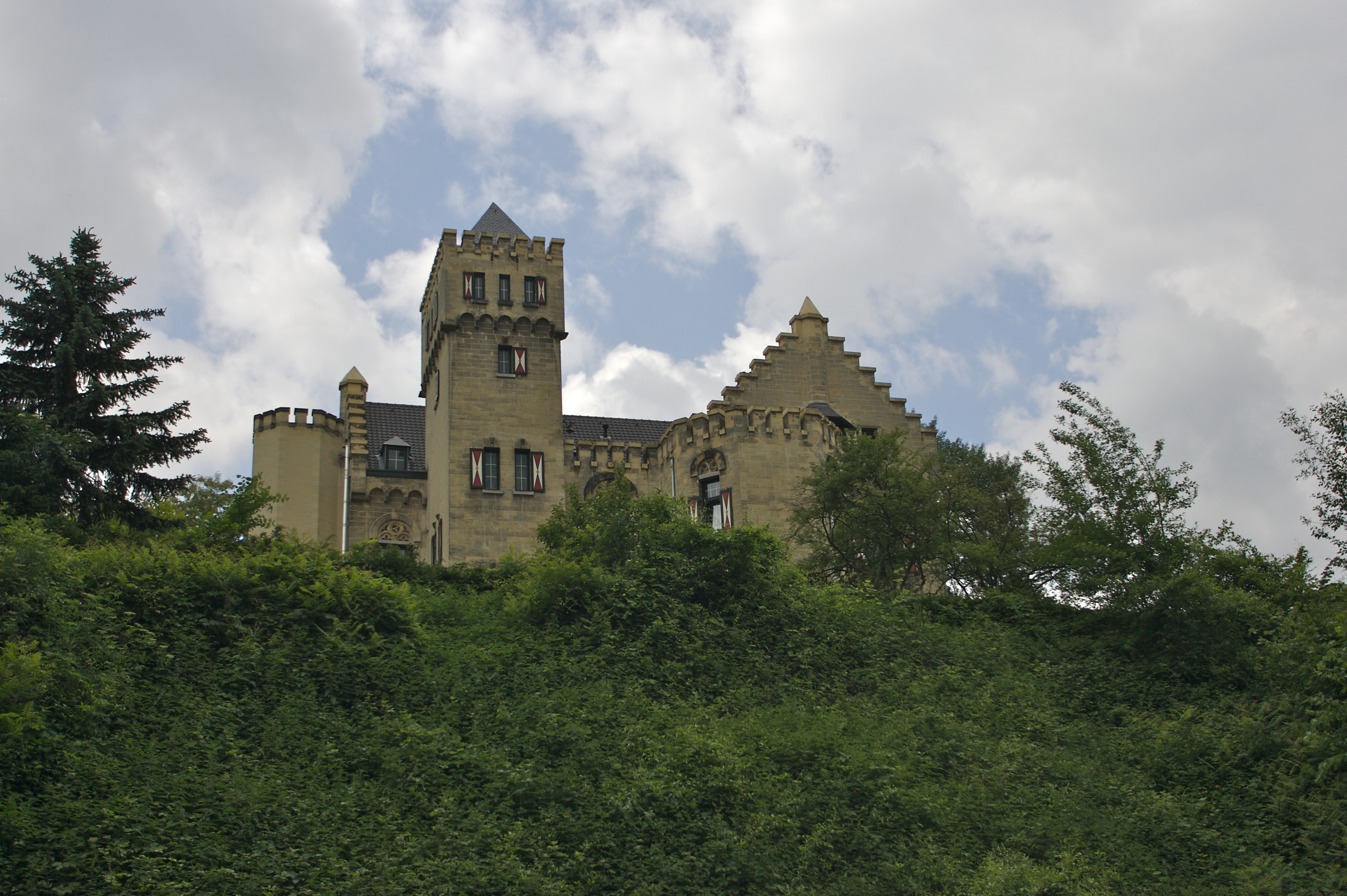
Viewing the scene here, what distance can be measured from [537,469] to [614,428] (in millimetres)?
11150

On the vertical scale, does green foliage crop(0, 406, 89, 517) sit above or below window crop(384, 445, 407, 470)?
below

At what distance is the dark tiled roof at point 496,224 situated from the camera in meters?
47.0

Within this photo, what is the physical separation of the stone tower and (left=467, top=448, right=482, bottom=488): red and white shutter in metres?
0.04

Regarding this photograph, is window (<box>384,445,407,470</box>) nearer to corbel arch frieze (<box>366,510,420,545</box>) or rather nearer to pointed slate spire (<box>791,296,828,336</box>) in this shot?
corbel arch frieze (<box>366,510,420,545</box>)

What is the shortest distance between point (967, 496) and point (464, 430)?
18.2m

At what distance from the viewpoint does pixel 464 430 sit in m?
42.1

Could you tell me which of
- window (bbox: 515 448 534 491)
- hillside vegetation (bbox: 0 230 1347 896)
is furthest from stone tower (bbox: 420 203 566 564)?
hillside vegetation (bbox: 0 230 1347 896)

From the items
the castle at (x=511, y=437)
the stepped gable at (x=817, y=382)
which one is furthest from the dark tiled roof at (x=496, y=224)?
the stepped gable at (x=817, y=382)

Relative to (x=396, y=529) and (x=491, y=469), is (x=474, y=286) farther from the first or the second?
(x=396, y=529)

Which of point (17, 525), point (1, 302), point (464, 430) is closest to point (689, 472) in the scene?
point (464, 430)

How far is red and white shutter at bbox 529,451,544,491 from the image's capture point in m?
42.0

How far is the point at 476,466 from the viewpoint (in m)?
41.4

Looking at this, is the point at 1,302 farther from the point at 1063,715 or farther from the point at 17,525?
the point at 1063,715

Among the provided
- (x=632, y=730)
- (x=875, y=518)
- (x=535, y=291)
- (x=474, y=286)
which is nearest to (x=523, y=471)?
(x=535, y=291)
